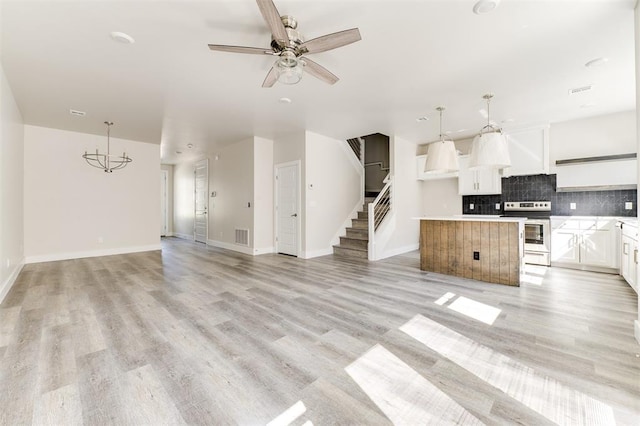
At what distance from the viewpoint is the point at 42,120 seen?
500 cm

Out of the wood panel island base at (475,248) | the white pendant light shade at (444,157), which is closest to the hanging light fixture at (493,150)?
the white pendant light shade at (444,157)

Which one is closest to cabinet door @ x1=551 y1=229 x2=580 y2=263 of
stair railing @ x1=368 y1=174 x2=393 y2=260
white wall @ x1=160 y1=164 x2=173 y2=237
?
stair railing @ x1=368 y1=174 x2=393 y2=260

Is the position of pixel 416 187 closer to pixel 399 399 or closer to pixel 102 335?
pixel 399 399

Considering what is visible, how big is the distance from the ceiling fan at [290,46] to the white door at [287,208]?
3392 millimetres

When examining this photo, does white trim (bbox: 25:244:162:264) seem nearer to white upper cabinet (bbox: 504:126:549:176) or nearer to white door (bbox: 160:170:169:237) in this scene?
white door (bbox: 160:170:169:237)

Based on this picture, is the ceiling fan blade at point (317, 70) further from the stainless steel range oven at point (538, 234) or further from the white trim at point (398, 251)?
the stainless steel range oven at point (538, 234)

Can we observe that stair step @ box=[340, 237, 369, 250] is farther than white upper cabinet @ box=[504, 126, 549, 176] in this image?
Yes

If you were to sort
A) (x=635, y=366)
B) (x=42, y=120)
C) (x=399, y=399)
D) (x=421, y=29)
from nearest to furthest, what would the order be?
(x=399, y=399) < (x=635, y=366) < (x=421, y=29) < (x=42, y=120)

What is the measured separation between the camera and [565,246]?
467 cm

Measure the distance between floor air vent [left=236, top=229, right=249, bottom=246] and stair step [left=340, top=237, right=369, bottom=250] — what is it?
2.23 meters

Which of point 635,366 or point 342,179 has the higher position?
point 342,179

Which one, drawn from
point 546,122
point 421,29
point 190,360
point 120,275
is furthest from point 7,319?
point 546,122

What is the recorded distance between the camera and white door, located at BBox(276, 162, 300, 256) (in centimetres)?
596

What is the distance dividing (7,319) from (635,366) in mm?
5224
